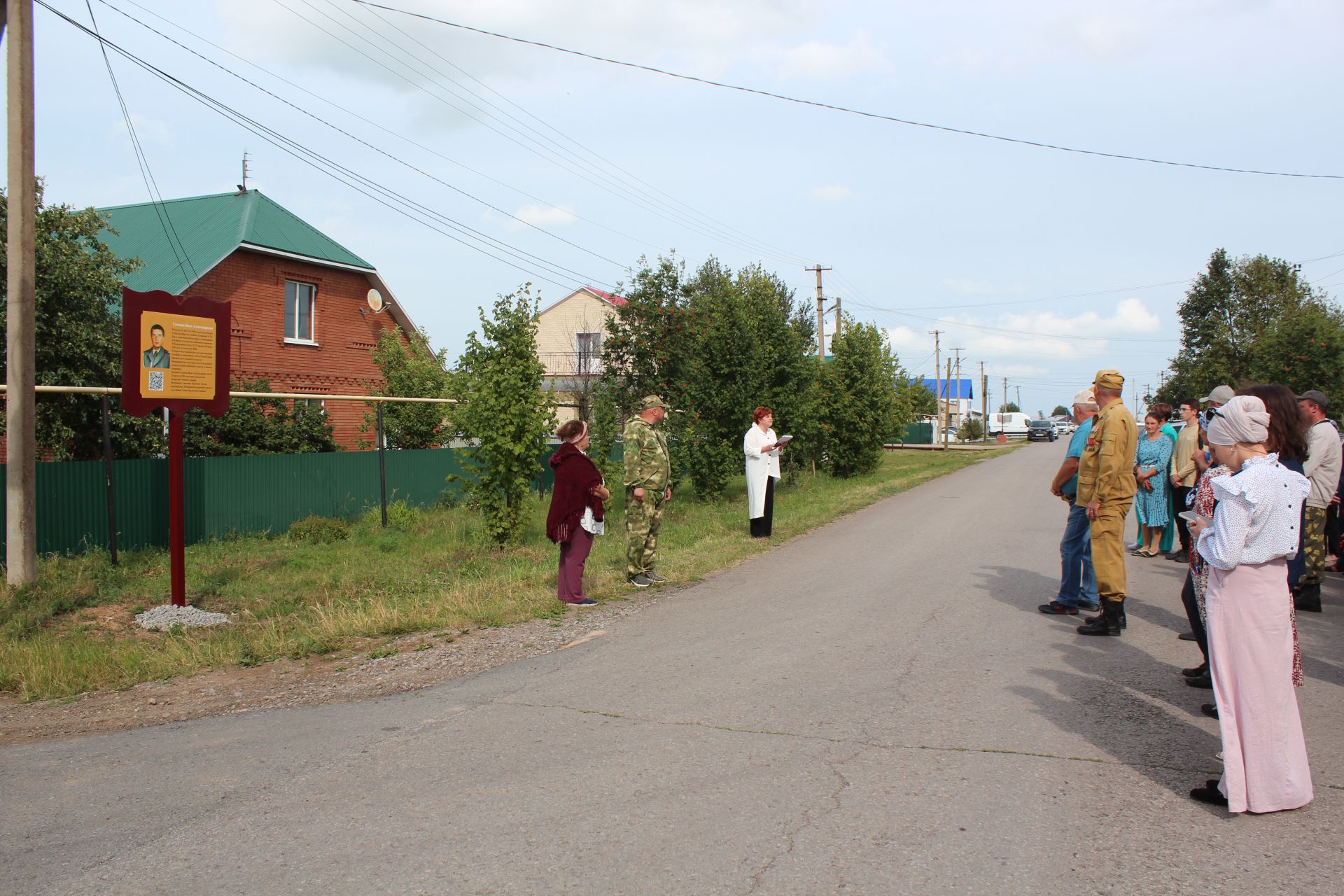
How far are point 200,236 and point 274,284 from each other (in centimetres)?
250

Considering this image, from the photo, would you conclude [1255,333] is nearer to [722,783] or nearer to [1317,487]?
[1317,487]

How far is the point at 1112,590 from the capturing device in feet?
23.1

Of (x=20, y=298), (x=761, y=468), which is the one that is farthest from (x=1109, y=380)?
(x=20, y=298)

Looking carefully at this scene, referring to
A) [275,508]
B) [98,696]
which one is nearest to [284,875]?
[98,696]

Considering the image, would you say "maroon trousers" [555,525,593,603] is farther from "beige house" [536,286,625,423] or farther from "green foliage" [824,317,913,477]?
"beige house" [536,286,625,423]

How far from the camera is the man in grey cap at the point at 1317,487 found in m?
8.05

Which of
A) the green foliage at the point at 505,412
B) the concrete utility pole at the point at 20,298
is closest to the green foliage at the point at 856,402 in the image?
the green foliage at the point at 505,412

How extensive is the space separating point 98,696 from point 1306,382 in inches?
1351

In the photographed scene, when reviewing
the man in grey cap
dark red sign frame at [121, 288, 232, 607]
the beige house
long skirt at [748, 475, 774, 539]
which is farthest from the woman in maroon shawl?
the beige house

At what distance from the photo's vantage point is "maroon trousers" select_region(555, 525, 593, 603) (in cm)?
868

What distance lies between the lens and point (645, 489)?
9742mm

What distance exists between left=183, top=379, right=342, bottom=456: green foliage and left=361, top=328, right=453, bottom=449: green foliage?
1.18 m

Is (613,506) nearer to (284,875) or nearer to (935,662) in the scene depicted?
(935,662)

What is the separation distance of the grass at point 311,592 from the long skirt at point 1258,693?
5545 mm
